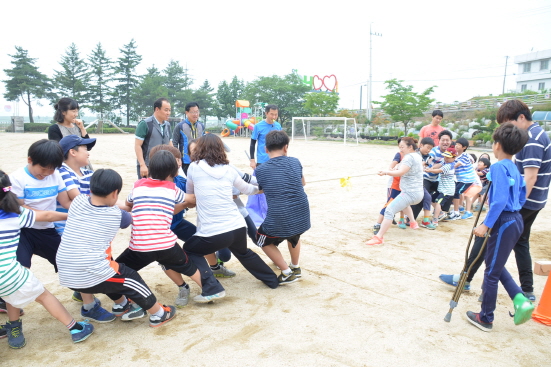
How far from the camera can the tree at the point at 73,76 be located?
51.0 metres

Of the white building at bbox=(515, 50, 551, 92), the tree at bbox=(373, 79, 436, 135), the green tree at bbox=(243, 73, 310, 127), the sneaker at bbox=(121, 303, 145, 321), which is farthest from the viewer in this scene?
the white building at bbox=(515, 50, 551, 92)

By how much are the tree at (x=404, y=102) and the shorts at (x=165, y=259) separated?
28.2 m

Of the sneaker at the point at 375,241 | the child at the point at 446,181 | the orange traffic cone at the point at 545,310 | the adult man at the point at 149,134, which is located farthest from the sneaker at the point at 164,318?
the child at the point at 446,181

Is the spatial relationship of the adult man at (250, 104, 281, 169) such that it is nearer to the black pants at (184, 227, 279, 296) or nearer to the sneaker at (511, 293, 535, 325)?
the black pants at (184, 227, 279, 296)

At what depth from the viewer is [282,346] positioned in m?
2.77

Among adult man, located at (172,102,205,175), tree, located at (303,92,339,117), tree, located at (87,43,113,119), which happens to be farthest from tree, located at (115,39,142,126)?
adult man, located at (172,102,205,175)

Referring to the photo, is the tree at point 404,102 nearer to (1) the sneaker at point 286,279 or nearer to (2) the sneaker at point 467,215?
(2) the sneaker at point 467,215

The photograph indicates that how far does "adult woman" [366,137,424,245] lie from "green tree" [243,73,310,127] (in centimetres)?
4111

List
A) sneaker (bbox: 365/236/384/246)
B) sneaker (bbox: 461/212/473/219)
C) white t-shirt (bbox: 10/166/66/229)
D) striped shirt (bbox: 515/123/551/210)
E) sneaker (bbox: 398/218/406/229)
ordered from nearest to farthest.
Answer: white t-shirt (bbox: 10/166/66/229) → striped shirt (bbox: 515/123/551/210) → sneaker (bbox: 365/236/384/246) → sneaker (bbox: 398/218/406/229) → sneaker (bbox: 461/212/473/219)

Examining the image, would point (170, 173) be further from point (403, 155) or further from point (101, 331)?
point (403, 155)

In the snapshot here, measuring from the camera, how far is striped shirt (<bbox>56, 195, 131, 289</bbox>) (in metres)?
2.75

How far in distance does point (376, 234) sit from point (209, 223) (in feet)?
9.98

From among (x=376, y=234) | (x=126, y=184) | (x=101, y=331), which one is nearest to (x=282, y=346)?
(x=101, y=331)

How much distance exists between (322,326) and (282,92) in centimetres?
4636
